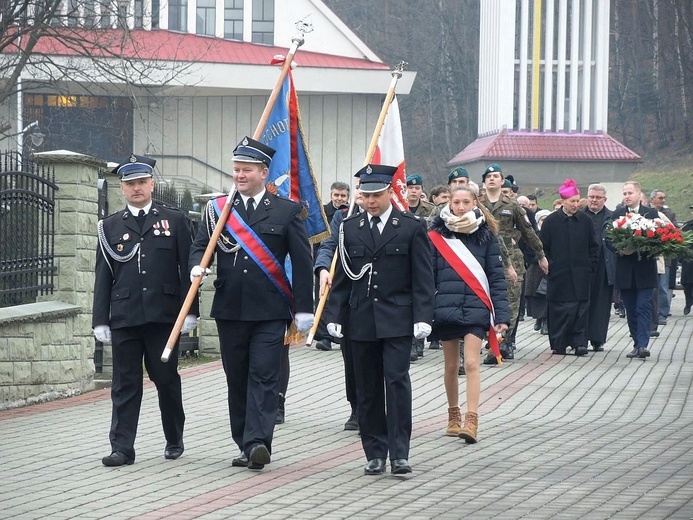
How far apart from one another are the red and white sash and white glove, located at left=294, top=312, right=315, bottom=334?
182cm

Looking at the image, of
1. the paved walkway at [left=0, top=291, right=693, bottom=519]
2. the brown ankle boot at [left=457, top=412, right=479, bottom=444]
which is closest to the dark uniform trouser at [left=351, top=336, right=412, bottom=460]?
the paved walkway at [left=0, top=291, right=693, bottom=519]

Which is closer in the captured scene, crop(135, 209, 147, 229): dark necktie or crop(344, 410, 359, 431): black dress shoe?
crop(135, 209, 147, 229): dark necktie

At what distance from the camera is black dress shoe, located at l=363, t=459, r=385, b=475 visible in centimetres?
865

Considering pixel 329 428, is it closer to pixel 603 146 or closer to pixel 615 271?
pixel 615 271

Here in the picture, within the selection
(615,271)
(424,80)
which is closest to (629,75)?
(424,80)

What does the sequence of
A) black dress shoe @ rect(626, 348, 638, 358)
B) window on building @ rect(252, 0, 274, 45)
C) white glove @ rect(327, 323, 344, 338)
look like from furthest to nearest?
window on building @ rect(252, 0, 274, 45)
black dress shoe @ rect(626, 348, 638, 358)
white glove @ rect(327, 323, 344, 338)

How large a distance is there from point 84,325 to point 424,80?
6733cm

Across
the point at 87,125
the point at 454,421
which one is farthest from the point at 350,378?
the point at 87,125

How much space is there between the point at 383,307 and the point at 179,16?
112 feet

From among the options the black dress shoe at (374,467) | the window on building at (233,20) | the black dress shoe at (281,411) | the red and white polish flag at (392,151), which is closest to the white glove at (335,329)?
the black dress shoe at (374,467)

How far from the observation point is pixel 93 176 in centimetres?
1338

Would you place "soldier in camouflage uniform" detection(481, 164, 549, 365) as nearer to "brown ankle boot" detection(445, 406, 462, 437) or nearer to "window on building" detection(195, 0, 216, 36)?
"brown ankle boot" detection(445, 406, 462, 437)

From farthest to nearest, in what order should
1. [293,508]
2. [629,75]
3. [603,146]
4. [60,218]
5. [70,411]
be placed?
[629,75] → [603,146] → [60,218] → [70,411] → [293,508]

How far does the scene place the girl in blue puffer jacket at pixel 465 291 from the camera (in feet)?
33.7
